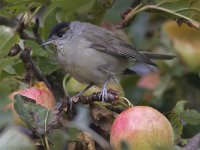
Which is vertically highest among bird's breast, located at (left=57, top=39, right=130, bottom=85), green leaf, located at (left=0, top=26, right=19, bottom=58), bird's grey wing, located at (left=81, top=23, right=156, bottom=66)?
green leaf, located at (left=0, top=26, right=19, bottom=58)

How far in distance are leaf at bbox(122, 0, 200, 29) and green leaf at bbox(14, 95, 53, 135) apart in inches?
40.8

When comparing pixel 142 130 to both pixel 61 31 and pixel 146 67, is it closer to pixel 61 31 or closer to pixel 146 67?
pixel 61 31

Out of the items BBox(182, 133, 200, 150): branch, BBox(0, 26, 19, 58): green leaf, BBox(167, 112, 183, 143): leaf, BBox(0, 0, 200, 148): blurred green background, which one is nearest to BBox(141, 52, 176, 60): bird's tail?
BBox(0, 0, 200, 148): blurred green background

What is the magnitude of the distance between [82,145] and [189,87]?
1692mm

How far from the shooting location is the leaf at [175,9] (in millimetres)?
3113

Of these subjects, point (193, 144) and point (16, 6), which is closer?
point (193, 144)

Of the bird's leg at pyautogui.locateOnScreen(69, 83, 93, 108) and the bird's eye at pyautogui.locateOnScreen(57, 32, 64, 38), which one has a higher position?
the bird's leg at pyautogui.locateOnScreen(69, 83, 93, 108)

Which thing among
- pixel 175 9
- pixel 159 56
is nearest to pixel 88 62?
pixel 159 56

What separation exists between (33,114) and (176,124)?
0.64 m

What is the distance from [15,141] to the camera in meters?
1.64

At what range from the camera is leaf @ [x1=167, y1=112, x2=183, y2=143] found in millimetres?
2578

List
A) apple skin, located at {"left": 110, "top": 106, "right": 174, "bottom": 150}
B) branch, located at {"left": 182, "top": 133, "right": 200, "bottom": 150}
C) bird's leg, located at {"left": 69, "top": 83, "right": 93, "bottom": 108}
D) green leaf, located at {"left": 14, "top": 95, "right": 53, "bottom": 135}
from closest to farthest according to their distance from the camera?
apple skin, located at {"left": 110, "top": 106, "right": 174, "bottom": 150}
green leaf, located at {"left": 14, "top": 95, "right": 53, "bottom": 135}
bird's leg, located at {"left": 69, "top": 83, "right": 93, "bottom": 108}
branch, located at {"left": 182, "top": 133, "right": 200, "bottom": 150}

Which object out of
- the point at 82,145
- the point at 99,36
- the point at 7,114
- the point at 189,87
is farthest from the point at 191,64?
the point at 7,114

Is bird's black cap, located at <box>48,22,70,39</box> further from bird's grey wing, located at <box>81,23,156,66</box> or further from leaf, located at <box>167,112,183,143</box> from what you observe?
leaf, located at <box>167,112,183,143</box>
